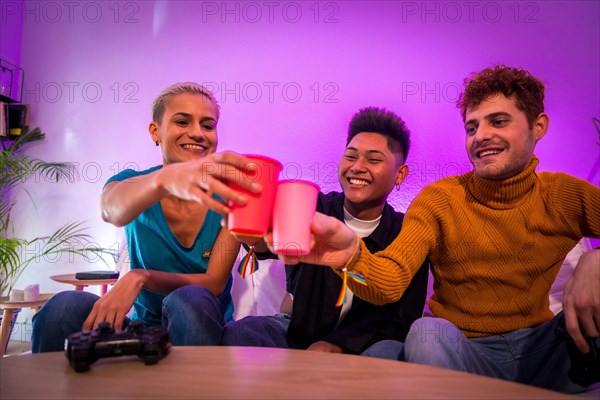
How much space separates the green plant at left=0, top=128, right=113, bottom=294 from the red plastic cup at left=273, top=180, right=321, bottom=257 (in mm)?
2645

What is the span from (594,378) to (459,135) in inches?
68.6

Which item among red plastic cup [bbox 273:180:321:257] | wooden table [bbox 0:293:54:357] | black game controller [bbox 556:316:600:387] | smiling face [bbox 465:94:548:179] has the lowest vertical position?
wooden table [bbox 0:293:54:357]

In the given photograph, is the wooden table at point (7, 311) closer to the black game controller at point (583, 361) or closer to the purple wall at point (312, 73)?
the purple wall at point (312, 73)

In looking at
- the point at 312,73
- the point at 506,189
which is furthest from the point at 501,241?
the point at 312,73

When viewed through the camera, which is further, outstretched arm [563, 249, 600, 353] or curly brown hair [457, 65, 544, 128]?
curly brown hair [457, 65, 544, 128]

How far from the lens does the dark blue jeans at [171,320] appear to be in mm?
1175

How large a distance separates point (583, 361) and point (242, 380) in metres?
0.90

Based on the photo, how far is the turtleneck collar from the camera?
1.48 metres

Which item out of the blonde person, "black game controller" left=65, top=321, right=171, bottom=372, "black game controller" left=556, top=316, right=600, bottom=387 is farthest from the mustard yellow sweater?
"black game controller" left=65, top=321, right=171, bottom=372

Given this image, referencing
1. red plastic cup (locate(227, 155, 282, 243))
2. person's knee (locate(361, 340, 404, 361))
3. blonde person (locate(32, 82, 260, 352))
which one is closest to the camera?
red plastic cup (locate(227, 155, 282, 243))

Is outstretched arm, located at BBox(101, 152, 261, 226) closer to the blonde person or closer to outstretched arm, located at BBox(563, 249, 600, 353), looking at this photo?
the blonde person

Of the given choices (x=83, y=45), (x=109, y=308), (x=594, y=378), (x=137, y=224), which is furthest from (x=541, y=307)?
(x=83, y=45)

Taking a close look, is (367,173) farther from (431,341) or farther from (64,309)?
(64,309)

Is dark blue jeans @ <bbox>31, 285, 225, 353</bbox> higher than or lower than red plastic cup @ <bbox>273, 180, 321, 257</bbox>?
lower
